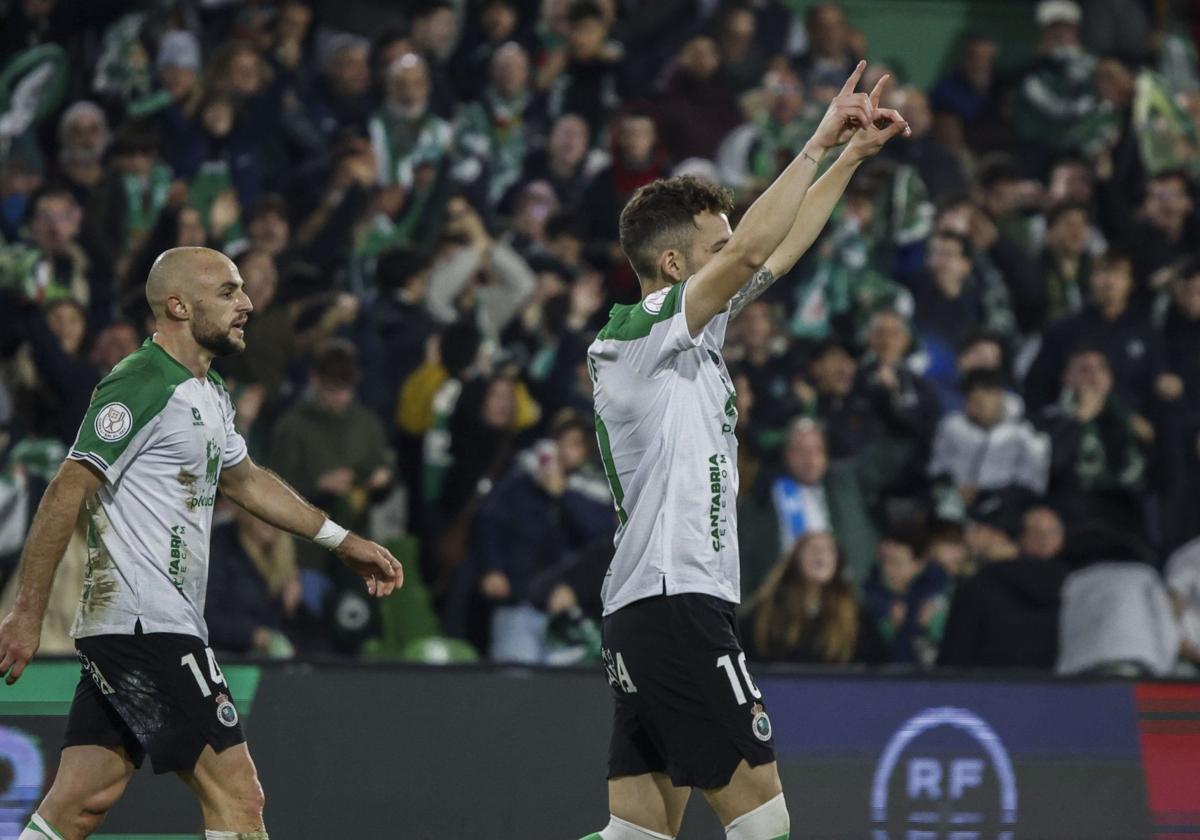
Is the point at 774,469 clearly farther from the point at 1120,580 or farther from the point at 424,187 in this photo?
the point at 424,187

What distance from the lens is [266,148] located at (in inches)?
492

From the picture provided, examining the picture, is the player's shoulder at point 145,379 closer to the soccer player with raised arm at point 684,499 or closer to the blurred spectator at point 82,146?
the soccer player with raised arm at point 684,499

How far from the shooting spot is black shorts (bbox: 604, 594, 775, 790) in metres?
5.27

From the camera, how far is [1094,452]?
37.7 feet

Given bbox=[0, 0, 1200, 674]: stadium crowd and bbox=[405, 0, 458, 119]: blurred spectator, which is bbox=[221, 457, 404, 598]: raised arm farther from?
bbox=[405, 0, 458, 119]: blurred spectator

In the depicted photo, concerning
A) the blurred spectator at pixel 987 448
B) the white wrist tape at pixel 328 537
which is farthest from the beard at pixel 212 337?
the blurred spectator at pixel 987 448

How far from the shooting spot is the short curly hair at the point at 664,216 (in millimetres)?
5547

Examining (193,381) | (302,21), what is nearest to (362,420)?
(302,21)

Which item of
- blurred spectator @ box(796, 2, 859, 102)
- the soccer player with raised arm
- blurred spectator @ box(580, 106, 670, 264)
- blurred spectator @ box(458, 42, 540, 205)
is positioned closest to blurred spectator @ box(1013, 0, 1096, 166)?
blurred spectator @ box(796, 2, 859, 102)

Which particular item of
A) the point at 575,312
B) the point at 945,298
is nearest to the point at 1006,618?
the point at 945,298

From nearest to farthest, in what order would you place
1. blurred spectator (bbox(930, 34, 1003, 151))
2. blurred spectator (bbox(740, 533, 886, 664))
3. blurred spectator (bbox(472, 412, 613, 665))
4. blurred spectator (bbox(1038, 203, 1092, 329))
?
blurred spectator (bbox(740, 533, 886, 664)) → blurred spectator (bbox(472, 412, 613, 665)) → blurred spectator (bbox(1038, 203, 1092, 329)) → blurred spectator (bbox(930, 34, 1003, 151))

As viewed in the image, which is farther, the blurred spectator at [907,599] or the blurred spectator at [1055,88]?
the blurred spectator at [1055,88]

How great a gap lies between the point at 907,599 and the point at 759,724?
5.41 meters

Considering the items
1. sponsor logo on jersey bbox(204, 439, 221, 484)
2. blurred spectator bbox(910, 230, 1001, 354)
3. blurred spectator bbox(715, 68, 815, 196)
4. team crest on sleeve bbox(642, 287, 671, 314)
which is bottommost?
sponsor logo on jersey bbox(204, 439, 221, 484)
